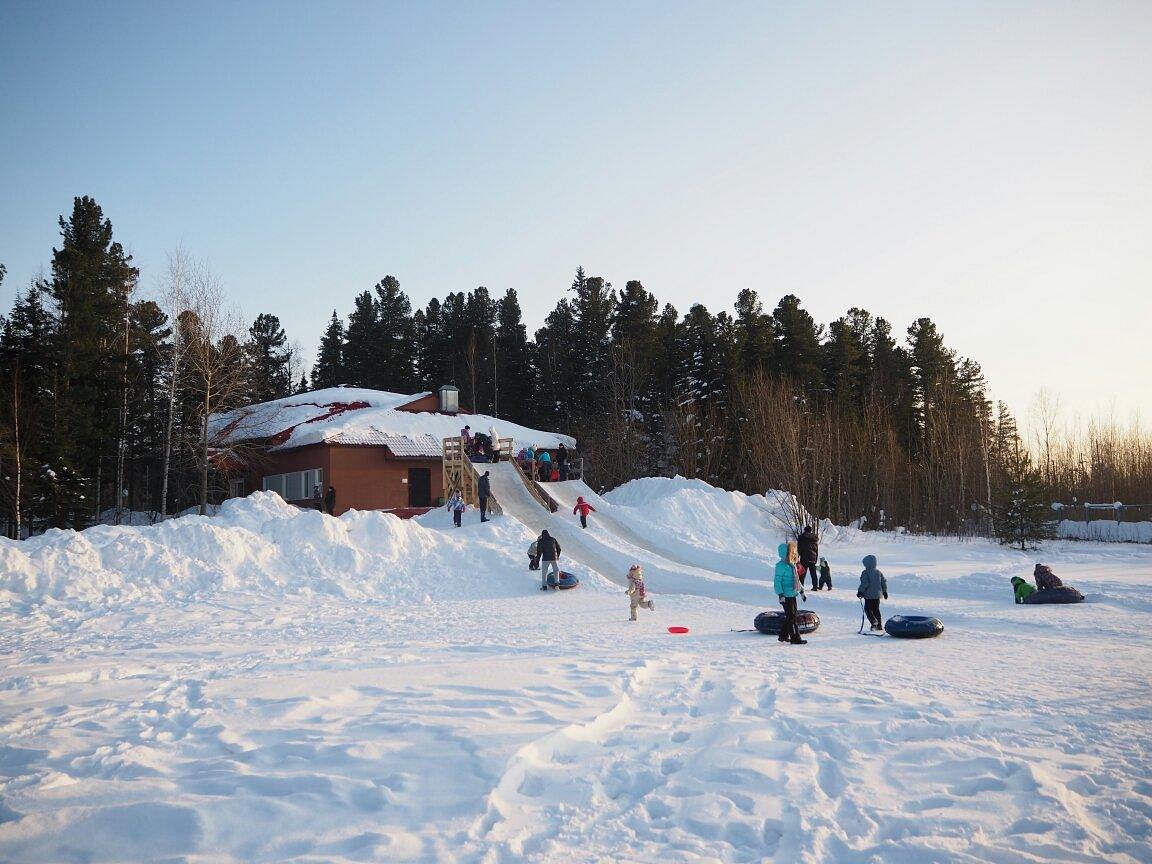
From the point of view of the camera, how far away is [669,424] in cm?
4341

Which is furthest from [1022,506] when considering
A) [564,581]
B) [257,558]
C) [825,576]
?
[257,558]

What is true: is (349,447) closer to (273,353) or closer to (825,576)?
(825,576)

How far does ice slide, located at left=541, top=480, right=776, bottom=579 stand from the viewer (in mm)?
21562

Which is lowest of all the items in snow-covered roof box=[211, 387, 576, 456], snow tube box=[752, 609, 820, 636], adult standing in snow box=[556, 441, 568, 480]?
snow tube box=[752, 609, 820, 636]

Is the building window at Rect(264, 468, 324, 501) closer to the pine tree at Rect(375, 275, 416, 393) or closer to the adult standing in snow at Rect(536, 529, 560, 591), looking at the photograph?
the adult standing in snow at Rect(536, 529, 560, 591)

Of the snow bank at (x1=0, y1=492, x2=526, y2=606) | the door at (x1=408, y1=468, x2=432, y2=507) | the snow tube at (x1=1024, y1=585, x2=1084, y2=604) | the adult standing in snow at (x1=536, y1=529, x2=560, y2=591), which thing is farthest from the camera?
the door at (x1=408, y1=468, x2=432, y2=507)

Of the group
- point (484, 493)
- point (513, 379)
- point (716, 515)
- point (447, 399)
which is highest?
point (513, 379)

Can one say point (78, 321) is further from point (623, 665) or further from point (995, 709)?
point (995, 709)

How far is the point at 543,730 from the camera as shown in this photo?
6371mm

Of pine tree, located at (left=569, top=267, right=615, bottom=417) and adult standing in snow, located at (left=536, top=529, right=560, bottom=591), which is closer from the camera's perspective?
adult standing in snow, located at (left=536, top=529, right=560, bottom=591)

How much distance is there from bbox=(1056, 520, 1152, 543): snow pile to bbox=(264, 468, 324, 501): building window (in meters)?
36.5

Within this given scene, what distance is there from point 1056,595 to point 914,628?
19.4 ft

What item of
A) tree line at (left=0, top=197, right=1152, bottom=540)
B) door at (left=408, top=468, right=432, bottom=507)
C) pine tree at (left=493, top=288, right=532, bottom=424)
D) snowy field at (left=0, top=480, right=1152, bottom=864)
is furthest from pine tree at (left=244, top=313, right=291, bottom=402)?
snowy field at (left=0, top=480, right=1152, bottom=864)

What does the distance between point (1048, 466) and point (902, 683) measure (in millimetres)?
43778
